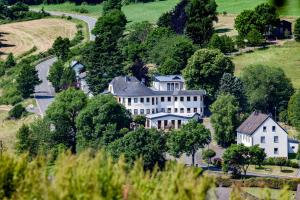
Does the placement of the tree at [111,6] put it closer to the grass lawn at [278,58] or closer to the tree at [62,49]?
the tree at [62,49]

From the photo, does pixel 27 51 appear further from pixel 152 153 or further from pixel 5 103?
pixel 152 153

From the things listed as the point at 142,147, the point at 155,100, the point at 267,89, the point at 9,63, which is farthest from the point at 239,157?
the point at 9,63

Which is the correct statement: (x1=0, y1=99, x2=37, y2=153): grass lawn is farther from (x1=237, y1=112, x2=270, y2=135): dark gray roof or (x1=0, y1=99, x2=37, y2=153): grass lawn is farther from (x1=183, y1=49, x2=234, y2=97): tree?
(x1=237, y1=112, x2=270, y2=135): dark gray roof

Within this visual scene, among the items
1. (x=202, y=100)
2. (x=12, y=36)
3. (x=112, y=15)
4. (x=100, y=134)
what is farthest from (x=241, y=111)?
(x=12, y=36)

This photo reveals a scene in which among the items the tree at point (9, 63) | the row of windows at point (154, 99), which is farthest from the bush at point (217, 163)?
the tree at point (9, 63)

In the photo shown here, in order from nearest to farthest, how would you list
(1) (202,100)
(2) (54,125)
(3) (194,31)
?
(2) (54,125), (1) (202,100), (3) (194,31)

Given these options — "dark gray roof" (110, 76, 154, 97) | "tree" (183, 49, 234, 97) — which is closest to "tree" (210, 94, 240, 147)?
"tree" (183, 49, 234, 97)
